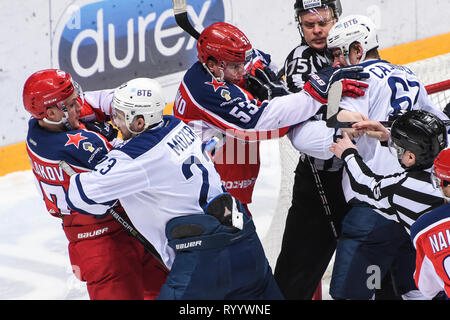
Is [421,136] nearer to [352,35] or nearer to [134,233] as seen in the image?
[352,35]

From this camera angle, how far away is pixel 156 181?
2.69 meters

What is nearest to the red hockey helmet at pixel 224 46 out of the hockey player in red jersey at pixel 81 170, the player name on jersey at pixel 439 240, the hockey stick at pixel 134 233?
the hockey player in red jersey at pixel 81 170

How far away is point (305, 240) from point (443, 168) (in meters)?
1.18

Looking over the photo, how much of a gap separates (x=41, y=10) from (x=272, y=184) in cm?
160

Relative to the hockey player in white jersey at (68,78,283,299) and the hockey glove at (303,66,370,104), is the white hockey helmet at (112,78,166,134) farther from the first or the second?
the hockey glove at (303,66,370,104)

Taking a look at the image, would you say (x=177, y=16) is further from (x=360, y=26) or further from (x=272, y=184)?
(x=272, y=184)

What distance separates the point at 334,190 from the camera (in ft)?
11.0

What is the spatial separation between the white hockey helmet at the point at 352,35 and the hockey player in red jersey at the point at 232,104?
190 mm

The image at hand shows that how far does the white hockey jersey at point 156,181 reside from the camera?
2.67 metres

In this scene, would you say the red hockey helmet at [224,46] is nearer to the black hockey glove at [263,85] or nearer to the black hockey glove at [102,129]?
the black hockey glove at [263,85]

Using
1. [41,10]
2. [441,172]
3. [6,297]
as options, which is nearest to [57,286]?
[6,297]

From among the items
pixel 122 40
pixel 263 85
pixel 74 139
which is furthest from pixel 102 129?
pixel 122 40

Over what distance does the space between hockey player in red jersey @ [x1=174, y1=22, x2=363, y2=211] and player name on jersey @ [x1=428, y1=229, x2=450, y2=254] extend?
90cm
